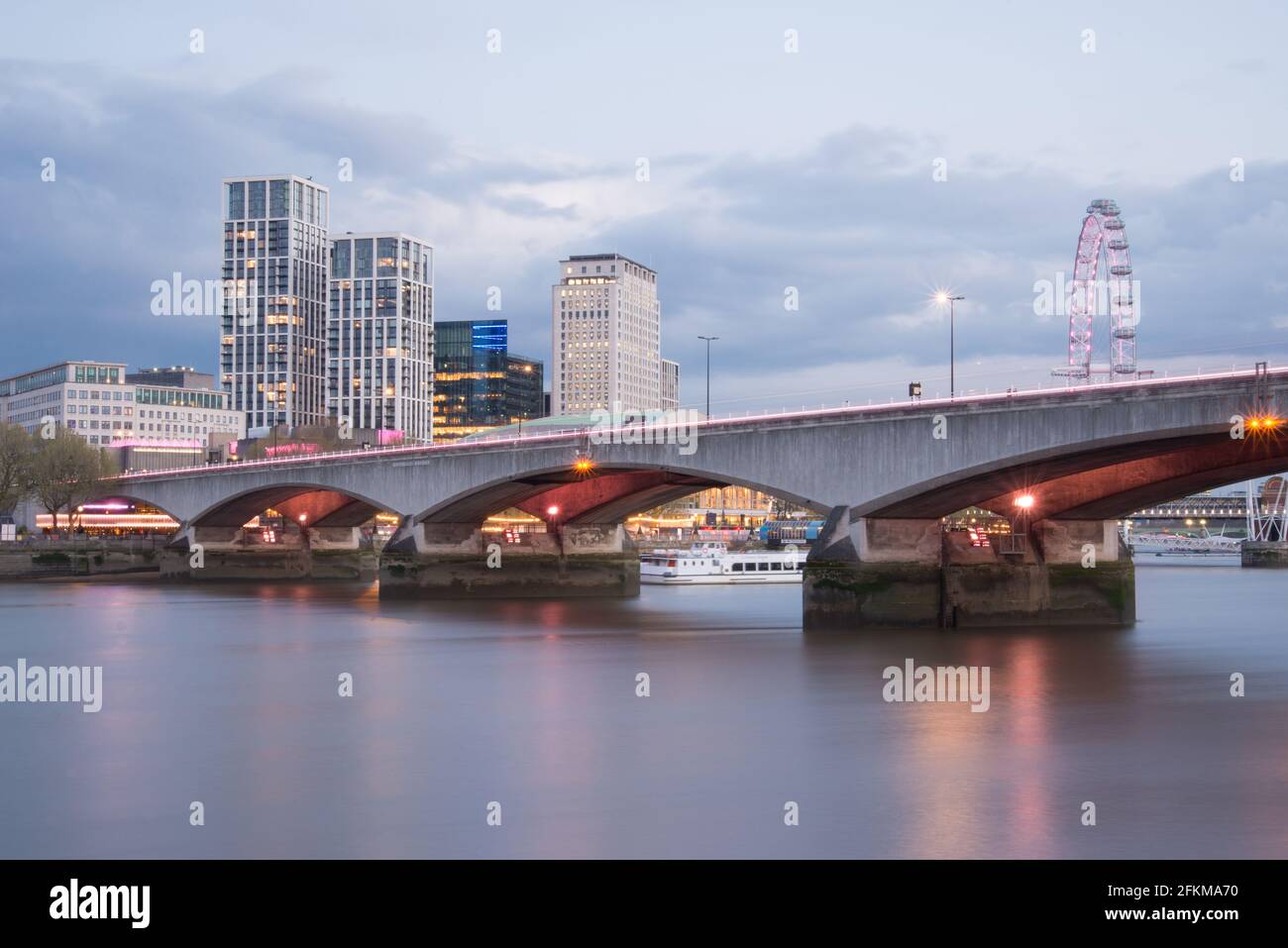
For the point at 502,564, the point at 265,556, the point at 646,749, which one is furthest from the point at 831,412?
the point at 265,556

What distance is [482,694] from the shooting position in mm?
32812

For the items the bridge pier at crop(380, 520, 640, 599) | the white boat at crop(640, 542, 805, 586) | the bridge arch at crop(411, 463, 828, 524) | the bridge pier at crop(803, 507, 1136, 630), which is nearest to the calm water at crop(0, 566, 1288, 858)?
the bridge pier at crop(803, 507, 1136, 630)

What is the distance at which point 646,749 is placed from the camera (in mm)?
25141

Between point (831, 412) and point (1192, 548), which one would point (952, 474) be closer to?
point (831, 412)

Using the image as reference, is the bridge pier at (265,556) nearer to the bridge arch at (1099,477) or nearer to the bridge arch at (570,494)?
the bridge arch at (570,494)

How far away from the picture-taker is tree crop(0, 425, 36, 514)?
320 feet

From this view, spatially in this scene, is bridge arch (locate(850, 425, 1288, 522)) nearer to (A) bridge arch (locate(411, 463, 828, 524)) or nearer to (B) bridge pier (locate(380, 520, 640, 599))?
(A) bridge arch (locate(411, 463, 828, 524))

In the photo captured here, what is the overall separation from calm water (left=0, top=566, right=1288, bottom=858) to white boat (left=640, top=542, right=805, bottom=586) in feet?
140

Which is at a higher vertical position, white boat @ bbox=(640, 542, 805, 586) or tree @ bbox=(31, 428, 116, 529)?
tree @ bbox=(31, 428, 116, 529)

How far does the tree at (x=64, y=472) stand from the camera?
101 metres

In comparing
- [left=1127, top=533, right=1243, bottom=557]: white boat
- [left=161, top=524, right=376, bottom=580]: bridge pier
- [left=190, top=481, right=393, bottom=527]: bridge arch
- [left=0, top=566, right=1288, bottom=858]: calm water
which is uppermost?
[left=190, top=481, right=393, bottom=527]: bridge arch

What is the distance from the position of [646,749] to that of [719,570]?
67.3 meters

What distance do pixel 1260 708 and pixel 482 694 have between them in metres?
17.5
